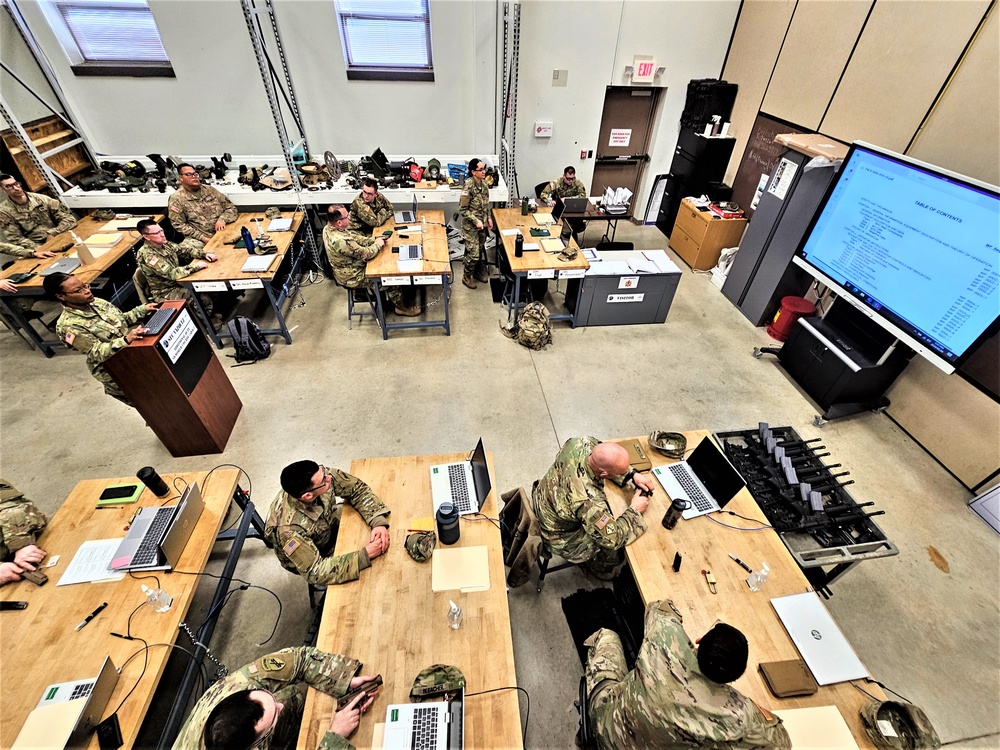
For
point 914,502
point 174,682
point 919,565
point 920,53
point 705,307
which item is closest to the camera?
point 174,682

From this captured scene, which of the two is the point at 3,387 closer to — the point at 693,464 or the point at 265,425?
the point at 265,425

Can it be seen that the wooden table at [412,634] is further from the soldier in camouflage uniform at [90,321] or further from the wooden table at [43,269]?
the wooden table at [43,269]

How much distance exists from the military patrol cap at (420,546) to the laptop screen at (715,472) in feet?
5.41

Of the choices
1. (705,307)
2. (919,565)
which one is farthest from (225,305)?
(919,565)

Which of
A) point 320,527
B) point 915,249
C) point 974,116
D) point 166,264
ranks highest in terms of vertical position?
point 974,116

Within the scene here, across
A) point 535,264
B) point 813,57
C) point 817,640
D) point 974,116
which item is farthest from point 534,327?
point 813,57

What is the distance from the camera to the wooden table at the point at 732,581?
1.84 metres

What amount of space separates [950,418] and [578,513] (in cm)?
381

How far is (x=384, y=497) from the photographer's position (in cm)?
246

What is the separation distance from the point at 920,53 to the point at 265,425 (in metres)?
6.90

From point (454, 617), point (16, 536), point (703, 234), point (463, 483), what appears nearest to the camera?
point (454, 617)

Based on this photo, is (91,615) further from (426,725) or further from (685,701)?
(685,701)

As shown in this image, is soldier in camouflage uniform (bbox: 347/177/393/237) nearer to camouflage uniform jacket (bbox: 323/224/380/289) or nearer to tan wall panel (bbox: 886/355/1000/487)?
camouflage uniform jacket (bbox: 323/224/380/289)

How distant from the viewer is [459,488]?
250 cm
